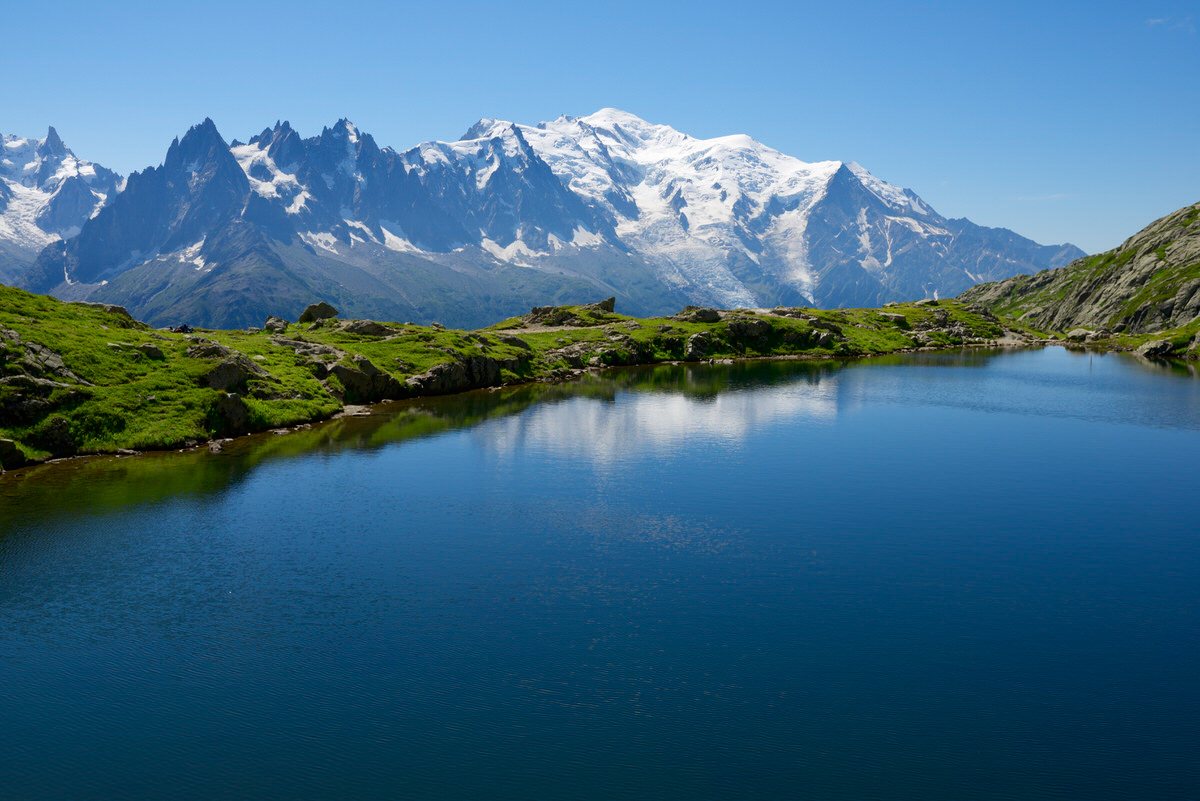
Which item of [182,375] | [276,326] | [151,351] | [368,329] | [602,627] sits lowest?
[602,627]

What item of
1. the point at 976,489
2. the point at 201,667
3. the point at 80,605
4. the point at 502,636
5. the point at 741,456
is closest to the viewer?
the point at 201,667

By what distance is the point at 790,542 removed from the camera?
53.4 metres

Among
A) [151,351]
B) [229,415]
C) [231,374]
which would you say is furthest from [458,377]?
[151,351]

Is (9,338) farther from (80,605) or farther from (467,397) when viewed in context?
(467,397)

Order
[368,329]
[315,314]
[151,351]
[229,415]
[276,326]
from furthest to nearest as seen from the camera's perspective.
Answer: [315,314]
[368,329]
[276,326]
[151,351]
[229,415]

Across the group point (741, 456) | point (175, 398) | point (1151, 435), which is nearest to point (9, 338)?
point (175, 398)

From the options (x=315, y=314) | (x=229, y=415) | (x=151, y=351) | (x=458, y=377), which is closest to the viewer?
(x=229, y=415)

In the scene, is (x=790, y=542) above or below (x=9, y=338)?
below

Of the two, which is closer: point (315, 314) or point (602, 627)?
point (602, 627)

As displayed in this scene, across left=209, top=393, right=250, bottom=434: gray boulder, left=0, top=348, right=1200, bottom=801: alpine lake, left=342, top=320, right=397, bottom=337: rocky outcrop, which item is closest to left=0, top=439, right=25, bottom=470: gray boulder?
left=0, top=348, right=1200, bottom=801: alpine lake

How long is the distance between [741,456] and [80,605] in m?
60.0

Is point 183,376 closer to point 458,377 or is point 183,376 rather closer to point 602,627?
point 458,377

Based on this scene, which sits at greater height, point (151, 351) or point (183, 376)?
point (151, 351)

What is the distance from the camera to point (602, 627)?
4003cm
